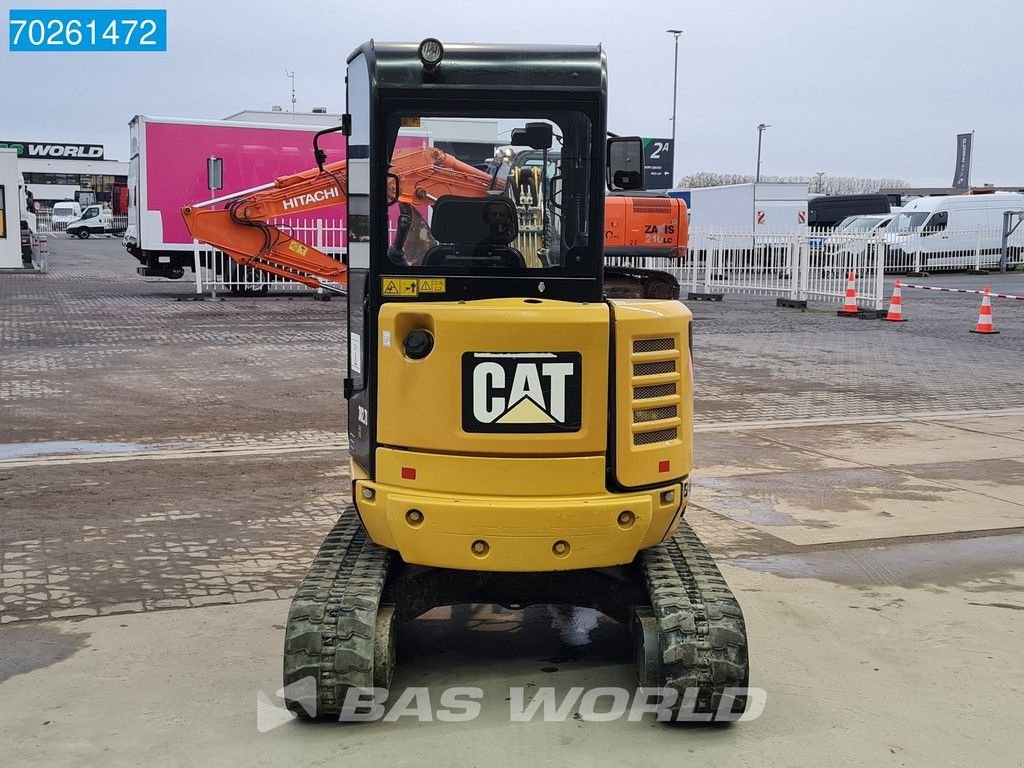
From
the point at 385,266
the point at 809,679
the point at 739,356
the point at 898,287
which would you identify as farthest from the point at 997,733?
the point at 898,287

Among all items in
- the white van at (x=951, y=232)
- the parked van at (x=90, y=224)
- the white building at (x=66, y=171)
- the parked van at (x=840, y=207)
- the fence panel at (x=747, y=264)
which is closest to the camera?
the fence panel at (x=747, y=264)

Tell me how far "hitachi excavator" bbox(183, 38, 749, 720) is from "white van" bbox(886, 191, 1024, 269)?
3596cm

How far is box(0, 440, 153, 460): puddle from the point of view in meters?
10.3

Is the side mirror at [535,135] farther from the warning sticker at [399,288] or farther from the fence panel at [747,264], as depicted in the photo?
the fence panel at [747,264]

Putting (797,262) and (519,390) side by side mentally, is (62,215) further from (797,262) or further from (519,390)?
(519,390)

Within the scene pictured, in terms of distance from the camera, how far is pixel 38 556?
7.18 m

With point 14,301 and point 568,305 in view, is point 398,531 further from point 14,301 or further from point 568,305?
point 14,301

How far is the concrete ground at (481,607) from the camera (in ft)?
15.4

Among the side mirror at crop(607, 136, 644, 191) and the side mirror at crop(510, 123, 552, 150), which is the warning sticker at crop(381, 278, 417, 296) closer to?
the side mirror at crop(510, 123, 552, 150)

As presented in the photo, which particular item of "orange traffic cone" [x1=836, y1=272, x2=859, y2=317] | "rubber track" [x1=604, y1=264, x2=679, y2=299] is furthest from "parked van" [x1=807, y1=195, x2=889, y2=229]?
"rubber track" [x1=604, y1=264, x2=679, y2=299]

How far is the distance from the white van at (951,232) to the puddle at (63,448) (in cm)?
3262

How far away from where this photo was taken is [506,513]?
4.75 m

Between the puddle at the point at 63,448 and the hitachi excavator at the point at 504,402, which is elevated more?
the hitachi excavator at the point at 504,402

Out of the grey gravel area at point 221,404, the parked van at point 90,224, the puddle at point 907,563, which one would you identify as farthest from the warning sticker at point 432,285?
the parked van at point 90,224
